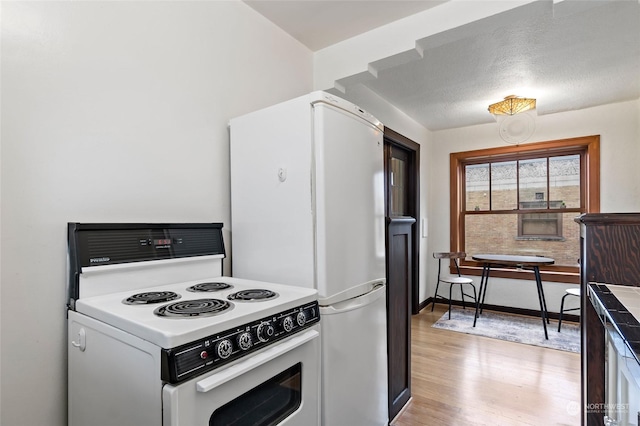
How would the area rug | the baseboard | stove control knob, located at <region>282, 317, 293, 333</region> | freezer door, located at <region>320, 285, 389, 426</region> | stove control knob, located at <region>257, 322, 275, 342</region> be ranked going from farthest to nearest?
the baseboard, the area rug, freezer door, located at <region>320, 285, 389, 426</region>, stove control knob, located at <region>282, 317, 293, 333</region>, stove control knob, located at <region>257, 322, 275, 342</region>

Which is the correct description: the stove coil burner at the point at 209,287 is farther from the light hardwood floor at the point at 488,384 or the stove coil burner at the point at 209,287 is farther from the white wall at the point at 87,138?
the light hardwood floor at the point at 488,384

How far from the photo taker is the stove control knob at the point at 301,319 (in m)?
1.22

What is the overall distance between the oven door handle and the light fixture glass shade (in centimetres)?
328

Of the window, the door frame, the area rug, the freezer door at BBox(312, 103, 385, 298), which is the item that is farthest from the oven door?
the window

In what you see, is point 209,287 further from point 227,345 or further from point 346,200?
point 346,200

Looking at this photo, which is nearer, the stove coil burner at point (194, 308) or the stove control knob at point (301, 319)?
the stove coil burner at point (194, 308)

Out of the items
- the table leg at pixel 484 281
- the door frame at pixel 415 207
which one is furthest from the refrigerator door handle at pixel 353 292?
the table leg at pixel 484 281

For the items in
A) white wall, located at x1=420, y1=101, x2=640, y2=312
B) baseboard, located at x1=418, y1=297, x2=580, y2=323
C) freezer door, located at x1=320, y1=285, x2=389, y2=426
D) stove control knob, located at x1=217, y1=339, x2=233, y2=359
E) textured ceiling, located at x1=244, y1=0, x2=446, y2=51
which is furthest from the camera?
baseboard, located at x1=418, y1=297, x2=580, y2=323

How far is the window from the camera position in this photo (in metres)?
3.95

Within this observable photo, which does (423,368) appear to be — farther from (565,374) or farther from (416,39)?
(416,39)

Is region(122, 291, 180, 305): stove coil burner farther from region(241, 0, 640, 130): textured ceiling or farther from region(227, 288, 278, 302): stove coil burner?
region(241, 0, 640, 130): textured ceiling

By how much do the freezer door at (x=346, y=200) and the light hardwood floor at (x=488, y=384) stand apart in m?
1.12

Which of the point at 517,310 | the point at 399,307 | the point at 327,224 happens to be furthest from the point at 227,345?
the point at 517,310

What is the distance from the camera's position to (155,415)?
2.73 feet
